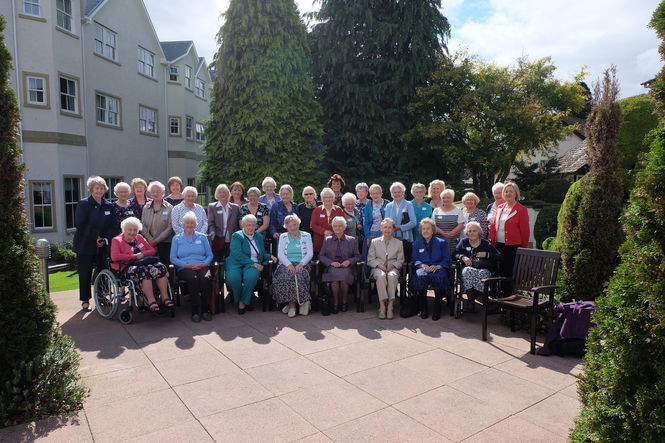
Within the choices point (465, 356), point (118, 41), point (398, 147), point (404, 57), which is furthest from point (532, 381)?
point (118, 41)

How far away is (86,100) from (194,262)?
13200mm

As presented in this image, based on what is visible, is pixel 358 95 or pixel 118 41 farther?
pixel 118 41

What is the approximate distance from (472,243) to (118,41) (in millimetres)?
18313

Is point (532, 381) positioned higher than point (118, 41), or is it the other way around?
point (118, 41)

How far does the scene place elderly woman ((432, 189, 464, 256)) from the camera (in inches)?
272

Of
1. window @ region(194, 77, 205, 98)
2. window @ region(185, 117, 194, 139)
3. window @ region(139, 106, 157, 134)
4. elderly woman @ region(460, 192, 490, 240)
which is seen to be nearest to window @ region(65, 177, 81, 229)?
window @ region(139, 106, 157, 134)

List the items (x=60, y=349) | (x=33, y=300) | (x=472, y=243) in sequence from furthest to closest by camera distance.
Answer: (x=472, y=243)
(x=60, y=349)
(x=33, y=300)

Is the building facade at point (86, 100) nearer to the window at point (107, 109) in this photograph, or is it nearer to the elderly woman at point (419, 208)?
the window at point (107, 109)

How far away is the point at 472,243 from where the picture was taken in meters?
6.48

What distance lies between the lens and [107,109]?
17.9 metres

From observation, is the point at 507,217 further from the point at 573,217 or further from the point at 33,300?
the point at 33,300

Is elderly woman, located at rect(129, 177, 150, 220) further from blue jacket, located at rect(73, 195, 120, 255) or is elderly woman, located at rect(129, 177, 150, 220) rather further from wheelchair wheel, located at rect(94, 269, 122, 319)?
wheelchair wheel, located at rect(94, 269, 122, 319)

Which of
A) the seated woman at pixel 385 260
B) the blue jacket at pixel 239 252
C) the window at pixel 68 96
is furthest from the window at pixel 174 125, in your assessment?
the seated woman at pixel 385 260

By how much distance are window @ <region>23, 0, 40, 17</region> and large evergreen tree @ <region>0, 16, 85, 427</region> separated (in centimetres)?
1388
